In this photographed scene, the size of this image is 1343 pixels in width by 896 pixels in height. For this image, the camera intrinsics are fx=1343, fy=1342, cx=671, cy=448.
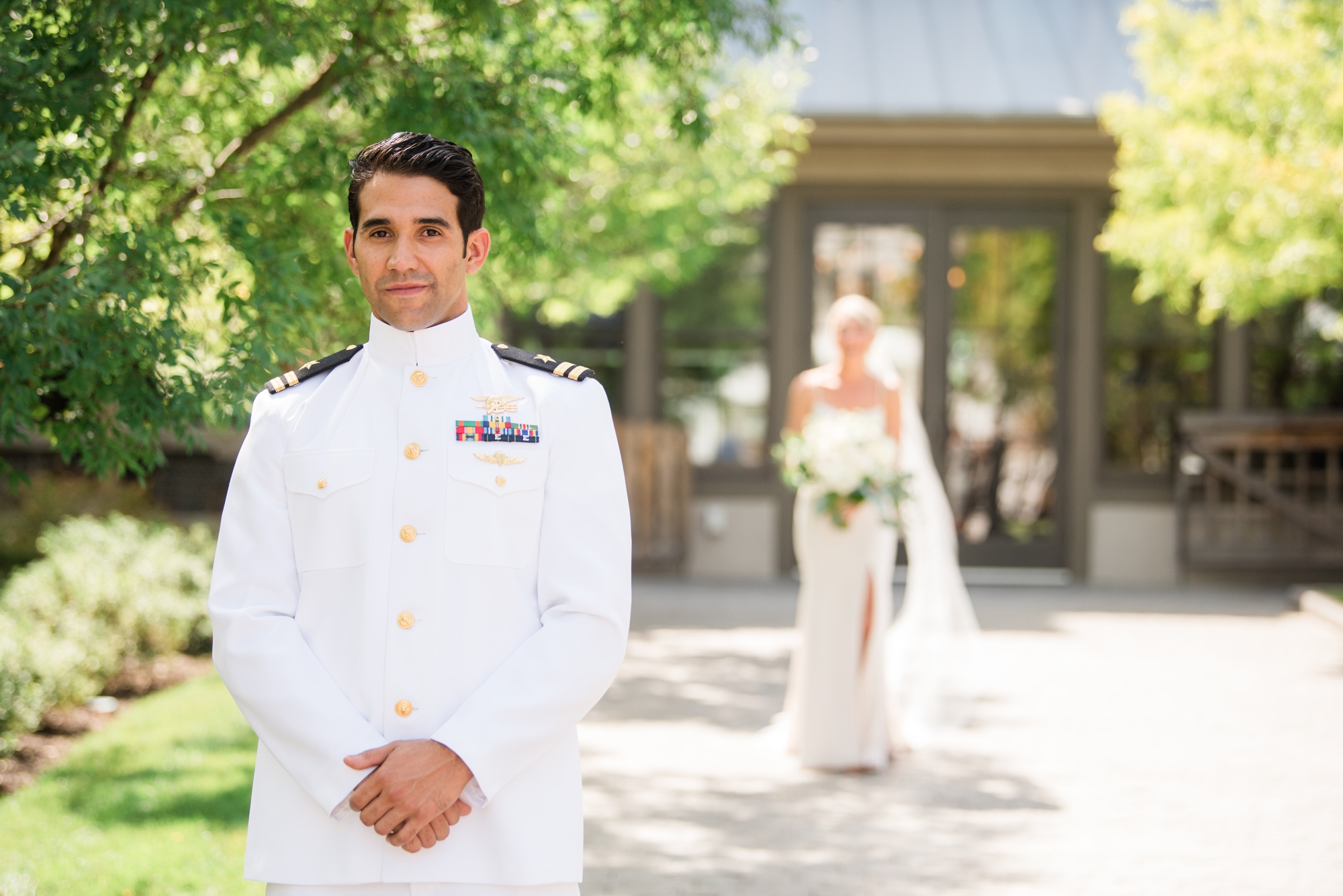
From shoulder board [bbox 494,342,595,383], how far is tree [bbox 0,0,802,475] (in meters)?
1.43

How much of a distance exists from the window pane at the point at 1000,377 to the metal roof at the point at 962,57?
1.34 metres

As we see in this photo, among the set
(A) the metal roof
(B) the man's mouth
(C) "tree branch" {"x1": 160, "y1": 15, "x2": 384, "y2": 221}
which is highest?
(A) the metal roof

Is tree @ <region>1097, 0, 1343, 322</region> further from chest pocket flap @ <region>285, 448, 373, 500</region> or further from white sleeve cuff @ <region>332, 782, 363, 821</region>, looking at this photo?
white sleeve cuff @ <region>332, 782, 363, 821</region>

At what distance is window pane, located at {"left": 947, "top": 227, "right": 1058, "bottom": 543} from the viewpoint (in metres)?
13.4

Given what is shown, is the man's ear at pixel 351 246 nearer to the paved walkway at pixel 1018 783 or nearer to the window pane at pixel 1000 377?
the paved walkway at pixel 1018 783

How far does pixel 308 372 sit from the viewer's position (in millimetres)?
2580

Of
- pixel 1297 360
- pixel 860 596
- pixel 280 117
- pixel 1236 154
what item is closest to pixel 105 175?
pixel 280 117

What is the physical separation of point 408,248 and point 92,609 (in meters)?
6.38

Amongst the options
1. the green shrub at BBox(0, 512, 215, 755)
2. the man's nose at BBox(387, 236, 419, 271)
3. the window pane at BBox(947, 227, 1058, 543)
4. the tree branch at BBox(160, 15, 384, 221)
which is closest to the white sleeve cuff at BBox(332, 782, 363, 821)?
the man's nose at BBox(387, 236, 419, 271)

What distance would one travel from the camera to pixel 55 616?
767 centimetres

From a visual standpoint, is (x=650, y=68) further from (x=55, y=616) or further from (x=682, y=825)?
(x=55, y=616)

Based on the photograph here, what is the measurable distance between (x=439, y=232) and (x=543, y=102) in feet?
7.88

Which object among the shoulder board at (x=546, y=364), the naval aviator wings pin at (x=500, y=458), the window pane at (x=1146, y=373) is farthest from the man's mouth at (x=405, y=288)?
the window pane at (x=1146, y=373)

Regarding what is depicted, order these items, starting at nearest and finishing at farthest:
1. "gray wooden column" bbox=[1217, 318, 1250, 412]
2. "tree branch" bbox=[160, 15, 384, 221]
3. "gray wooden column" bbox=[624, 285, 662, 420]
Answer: "tree branch" bbox=[160, 15, 384, 221]
"gray wooden column" bbox=[1217, 318, 1250, 412]
"gray wooden column" bbox=[624, 285, 662, 420]
